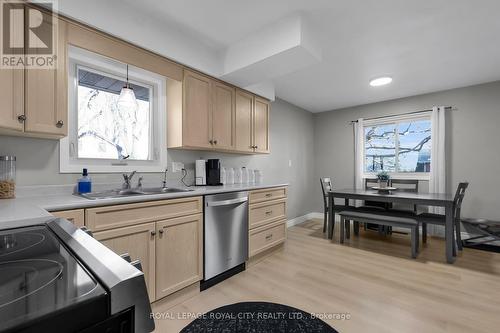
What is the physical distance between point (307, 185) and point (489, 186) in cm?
276

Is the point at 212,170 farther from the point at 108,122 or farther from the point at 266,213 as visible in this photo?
the point at 108,122

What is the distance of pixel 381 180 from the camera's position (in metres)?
3.51

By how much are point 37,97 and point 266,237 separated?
2.44 metres

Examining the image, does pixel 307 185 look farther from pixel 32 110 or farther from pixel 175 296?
pixel 32 110

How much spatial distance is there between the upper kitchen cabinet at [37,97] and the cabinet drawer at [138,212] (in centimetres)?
66

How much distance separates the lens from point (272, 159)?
4031 millimetres

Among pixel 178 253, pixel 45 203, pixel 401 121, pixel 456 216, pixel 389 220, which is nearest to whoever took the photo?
pixel 45 203

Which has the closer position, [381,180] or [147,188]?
[147,188]

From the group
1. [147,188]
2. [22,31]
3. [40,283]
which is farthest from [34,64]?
[40,283]

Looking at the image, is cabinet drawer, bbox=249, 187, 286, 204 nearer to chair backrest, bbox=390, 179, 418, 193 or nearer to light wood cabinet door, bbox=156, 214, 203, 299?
light wood cabinet door, bbox=156, 214, 203, 299

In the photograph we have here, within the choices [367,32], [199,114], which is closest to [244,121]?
[199,114]

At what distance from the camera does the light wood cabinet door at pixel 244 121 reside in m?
2.97

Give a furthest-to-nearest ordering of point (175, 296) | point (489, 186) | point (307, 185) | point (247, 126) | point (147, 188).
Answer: point (307, 185)
point (489, 186)
point (247, 126)
point (147, 188)
point (175, 296)

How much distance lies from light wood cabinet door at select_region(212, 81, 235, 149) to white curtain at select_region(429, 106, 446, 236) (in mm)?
3263
